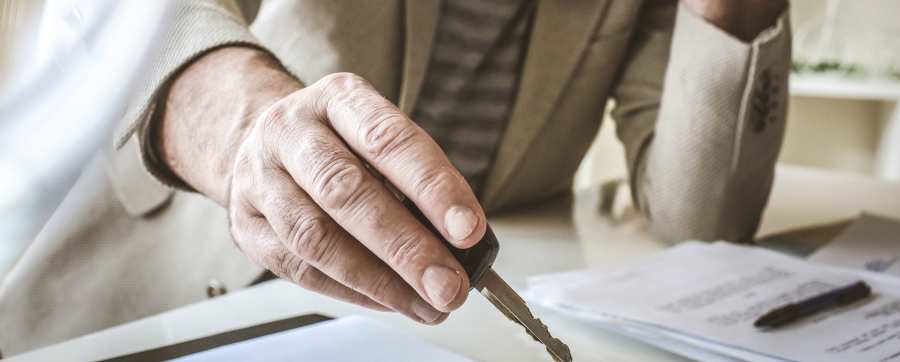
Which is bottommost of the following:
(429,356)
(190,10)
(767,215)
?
(767,215)

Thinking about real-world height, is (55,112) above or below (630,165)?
above

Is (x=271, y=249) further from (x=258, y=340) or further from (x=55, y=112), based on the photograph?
(x=55, y=112)

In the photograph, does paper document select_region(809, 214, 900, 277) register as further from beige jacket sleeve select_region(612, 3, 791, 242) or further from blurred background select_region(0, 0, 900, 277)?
blurred background select_region(0, 0, 900, 277)

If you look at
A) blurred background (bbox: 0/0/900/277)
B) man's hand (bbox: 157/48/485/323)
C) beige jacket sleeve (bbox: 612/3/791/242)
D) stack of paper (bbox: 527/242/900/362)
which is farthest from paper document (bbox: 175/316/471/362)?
blurred background (bbox: 0/0/900/277)

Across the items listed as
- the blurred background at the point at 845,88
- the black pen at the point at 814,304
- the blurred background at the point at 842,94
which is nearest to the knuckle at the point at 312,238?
the black pen at the point at 814,304

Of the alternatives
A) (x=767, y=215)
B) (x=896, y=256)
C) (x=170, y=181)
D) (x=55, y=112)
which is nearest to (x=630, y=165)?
(x=767, y=215)

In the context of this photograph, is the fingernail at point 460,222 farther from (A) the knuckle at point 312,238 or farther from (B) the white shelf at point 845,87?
(B) the white shelf at point 845,87

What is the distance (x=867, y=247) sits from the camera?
681 millimetres

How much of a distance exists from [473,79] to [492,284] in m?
0.53

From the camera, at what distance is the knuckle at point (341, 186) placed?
32 centimetres

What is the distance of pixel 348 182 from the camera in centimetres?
32

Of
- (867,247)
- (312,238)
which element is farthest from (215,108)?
(867,247)

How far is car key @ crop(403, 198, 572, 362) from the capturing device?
33cm

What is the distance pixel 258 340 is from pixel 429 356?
90mm
